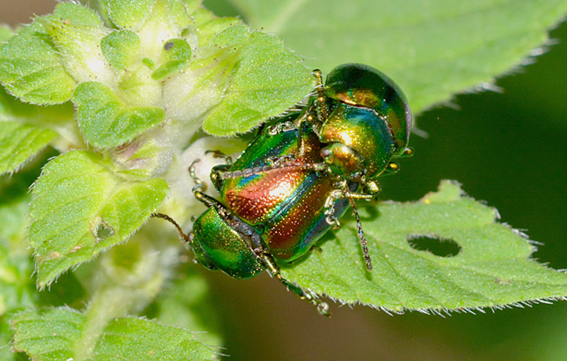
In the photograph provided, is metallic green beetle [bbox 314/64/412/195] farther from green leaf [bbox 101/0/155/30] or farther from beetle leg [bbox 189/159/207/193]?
green leaf [bbox 101/0/155/30]

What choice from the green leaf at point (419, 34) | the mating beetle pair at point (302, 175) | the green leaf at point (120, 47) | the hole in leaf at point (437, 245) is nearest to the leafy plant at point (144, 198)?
the green leaf at point (120, 47)

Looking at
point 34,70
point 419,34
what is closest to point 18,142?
point 34,70

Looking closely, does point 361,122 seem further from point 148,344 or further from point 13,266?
point 13,266

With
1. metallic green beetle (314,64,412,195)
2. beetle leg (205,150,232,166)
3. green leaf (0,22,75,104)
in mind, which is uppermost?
metallic green beetle (314,64,412,195)

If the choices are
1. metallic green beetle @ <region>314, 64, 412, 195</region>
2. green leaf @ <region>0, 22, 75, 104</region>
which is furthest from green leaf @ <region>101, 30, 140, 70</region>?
metallic green beetle @ <region>314, 64, 412, 195</region>

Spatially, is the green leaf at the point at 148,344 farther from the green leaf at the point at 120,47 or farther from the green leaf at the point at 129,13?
the green leaf at the point at 129,13

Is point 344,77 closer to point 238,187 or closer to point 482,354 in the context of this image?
point 238,187
